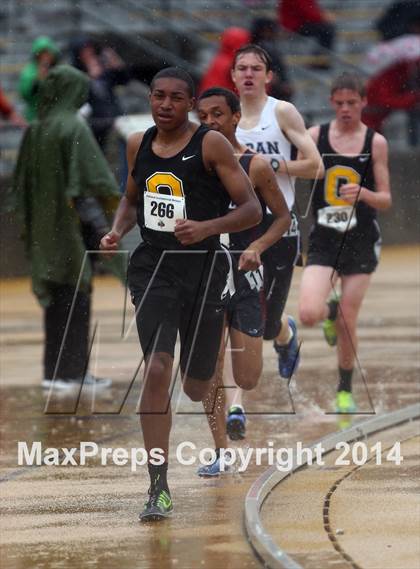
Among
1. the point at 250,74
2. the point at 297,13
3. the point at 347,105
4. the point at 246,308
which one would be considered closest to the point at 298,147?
the point at 250,74

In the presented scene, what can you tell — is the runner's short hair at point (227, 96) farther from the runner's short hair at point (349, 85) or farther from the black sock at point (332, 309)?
the black sock at point (332, 309)

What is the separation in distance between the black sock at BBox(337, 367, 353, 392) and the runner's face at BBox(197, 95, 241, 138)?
8.80 ft

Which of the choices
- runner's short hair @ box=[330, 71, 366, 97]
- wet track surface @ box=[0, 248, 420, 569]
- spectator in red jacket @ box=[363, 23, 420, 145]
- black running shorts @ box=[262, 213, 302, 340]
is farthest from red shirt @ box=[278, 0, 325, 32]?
black running shorts @ box=[262, 213, 302, 340]

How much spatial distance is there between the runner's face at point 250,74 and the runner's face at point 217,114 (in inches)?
52.1

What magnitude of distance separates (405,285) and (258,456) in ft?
32.5

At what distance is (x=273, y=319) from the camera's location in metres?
11.3

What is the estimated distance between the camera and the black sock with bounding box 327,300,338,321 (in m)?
12.1

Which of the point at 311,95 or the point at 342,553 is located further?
the point at 311,95

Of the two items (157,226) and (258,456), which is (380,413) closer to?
(258,456)

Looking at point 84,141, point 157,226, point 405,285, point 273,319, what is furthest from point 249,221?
point 405,285

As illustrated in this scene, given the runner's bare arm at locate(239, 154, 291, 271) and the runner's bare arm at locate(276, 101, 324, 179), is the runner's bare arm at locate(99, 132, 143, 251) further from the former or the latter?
the runner's bare arm at locate(276, 101, 324, 179)

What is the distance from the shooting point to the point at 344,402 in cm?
1152

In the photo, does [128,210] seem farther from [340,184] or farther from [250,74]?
[340,184]

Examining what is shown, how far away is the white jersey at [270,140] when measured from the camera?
10844mm
